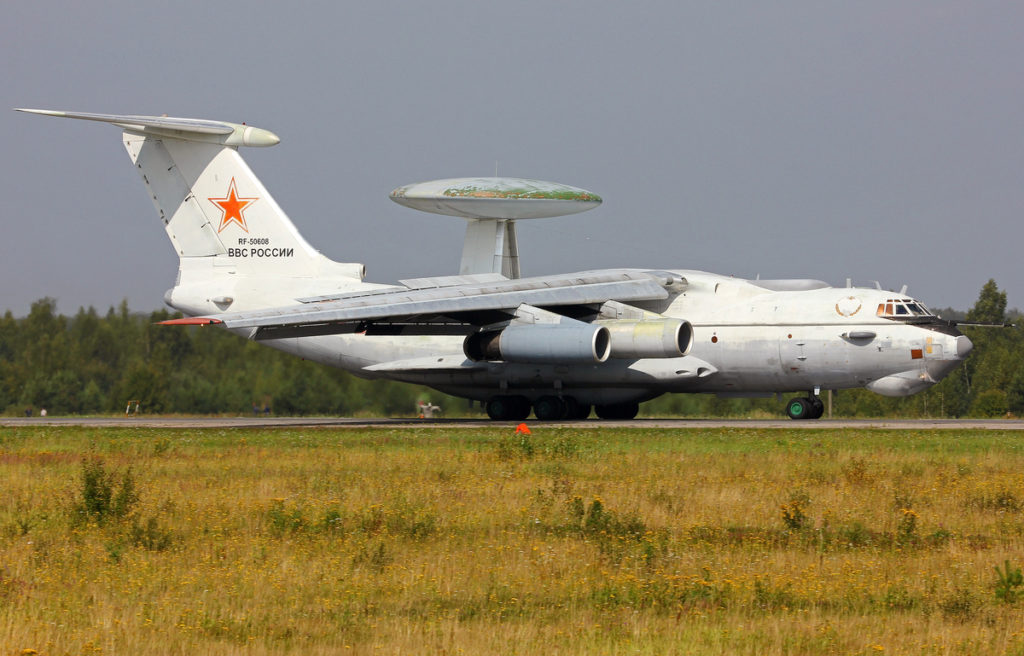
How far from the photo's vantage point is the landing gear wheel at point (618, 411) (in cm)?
2525

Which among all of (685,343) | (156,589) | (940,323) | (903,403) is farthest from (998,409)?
(156,589)

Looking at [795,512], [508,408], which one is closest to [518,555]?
[795,512]

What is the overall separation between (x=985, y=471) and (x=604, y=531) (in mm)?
5602

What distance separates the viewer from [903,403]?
42938mm

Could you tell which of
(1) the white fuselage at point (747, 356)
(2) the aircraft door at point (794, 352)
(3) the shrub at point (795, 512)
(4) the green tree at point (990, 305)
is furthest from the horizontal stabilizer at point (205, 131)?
(4) the green tree at point (990, 305)

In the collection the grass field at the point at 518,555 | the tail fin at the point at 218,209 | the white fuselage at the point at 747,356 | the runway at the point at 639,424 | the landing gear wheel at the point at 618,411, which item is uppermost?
the tail fin at the point at 218,209

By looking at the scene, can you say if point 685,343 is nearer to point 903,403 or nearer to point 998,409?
point 998,409

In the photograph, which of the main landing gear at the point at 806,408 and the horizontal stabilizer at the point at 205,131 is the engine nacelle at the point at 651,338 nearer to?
the main landing gear at the point at 806,408

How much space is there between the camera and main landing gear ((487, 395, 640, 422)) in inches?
950

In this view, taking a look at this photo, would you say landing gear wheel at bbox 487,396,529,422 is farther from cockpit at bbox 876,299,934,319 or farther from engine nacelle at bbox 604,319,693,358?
cockpit at bbox 876,299,934,319

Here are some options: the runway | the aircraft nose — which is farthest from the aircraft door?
the aircraft nose

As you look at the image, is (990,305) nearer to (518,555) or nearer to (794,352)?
(794,352)

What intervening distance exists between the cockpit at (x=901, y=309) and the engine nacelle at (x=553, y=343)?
16.4 ft

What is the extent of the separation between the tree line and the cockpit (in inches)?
124
